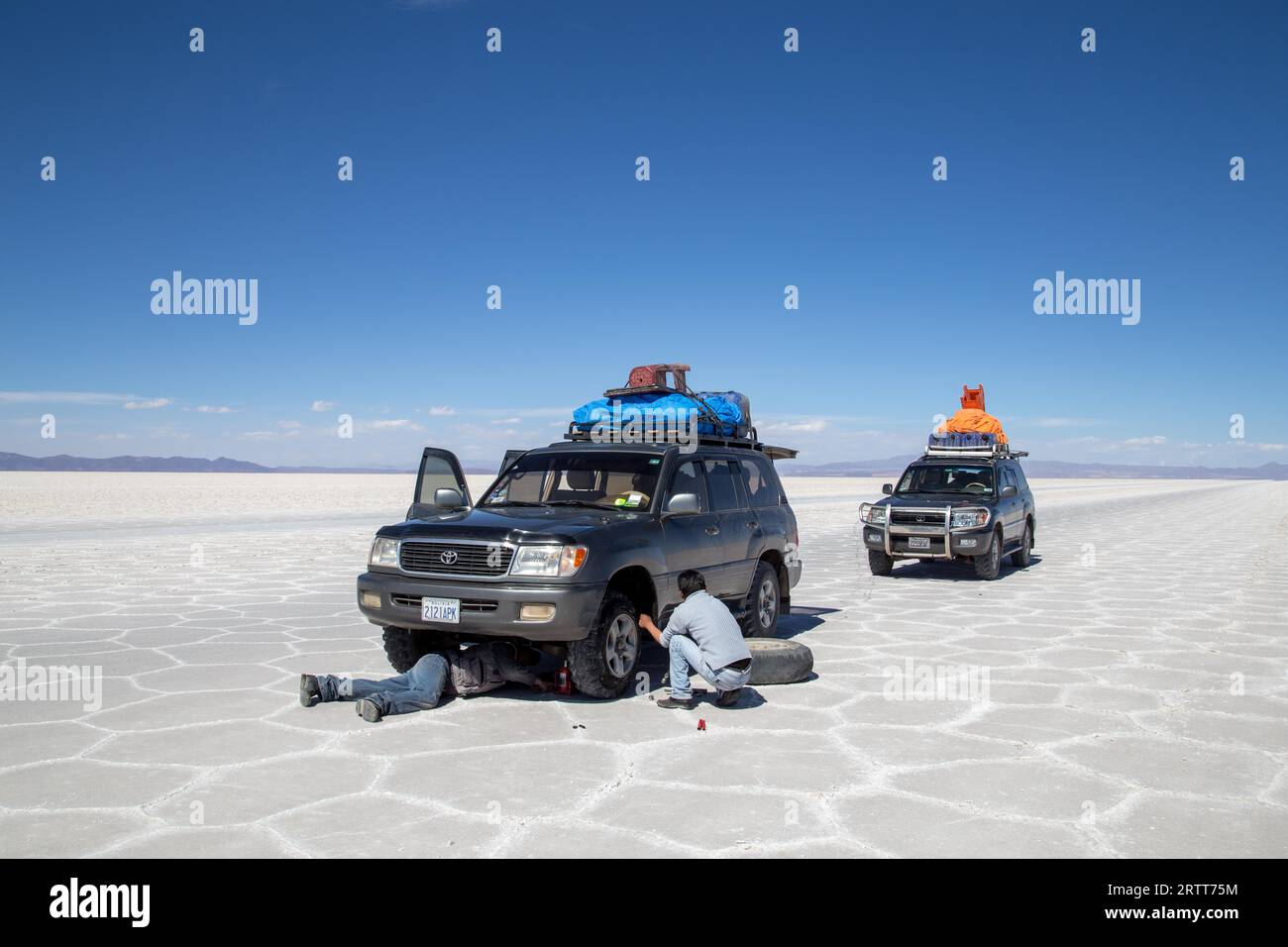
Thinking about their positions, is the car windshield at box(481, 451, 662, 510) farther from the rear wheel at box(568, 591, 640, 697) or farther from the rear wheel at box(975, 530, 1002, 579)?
the rear wheel at box(975, 530, 1002, 579)

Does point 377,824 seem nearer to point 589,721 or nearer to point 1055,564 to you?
point 589,721

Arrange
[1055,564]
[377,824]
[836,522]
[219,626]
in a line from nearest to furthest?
[377,824] < [219,626] < [1055,564] < [836,522]

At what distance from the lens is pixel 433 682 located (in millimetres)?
6836

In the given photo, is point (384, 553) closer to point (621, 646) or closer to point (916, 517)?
point (621, 646)

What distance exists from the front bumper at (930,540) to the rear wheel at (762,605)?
17.9 ft

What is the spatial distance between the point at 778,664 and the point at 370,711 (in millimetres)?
3176

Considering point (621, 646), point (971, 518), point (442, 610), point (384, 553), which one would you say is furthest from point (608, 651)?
point (971, 518)

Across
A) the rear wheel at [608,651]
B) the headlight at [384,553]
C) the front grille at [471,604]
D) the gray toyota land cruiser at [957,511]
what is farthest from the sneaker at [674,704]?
the gray toyota land cruiser at [957,511]

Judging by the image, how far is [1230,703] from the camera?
7.10 meters

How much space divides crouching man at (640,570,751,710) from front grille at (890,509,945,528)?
8.64 meters

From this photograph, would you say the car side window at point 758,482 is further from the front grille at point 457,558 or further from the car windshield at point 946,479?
the car windshield at point 946,479

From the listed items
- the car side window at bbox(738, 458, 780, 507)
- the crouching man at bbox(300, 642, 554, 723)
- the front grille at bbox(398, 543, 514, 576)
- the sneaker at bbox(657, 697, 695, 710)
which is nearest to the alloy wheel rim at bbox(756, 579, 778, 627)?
the car side window at bbox(738, 458, 780, 507)
